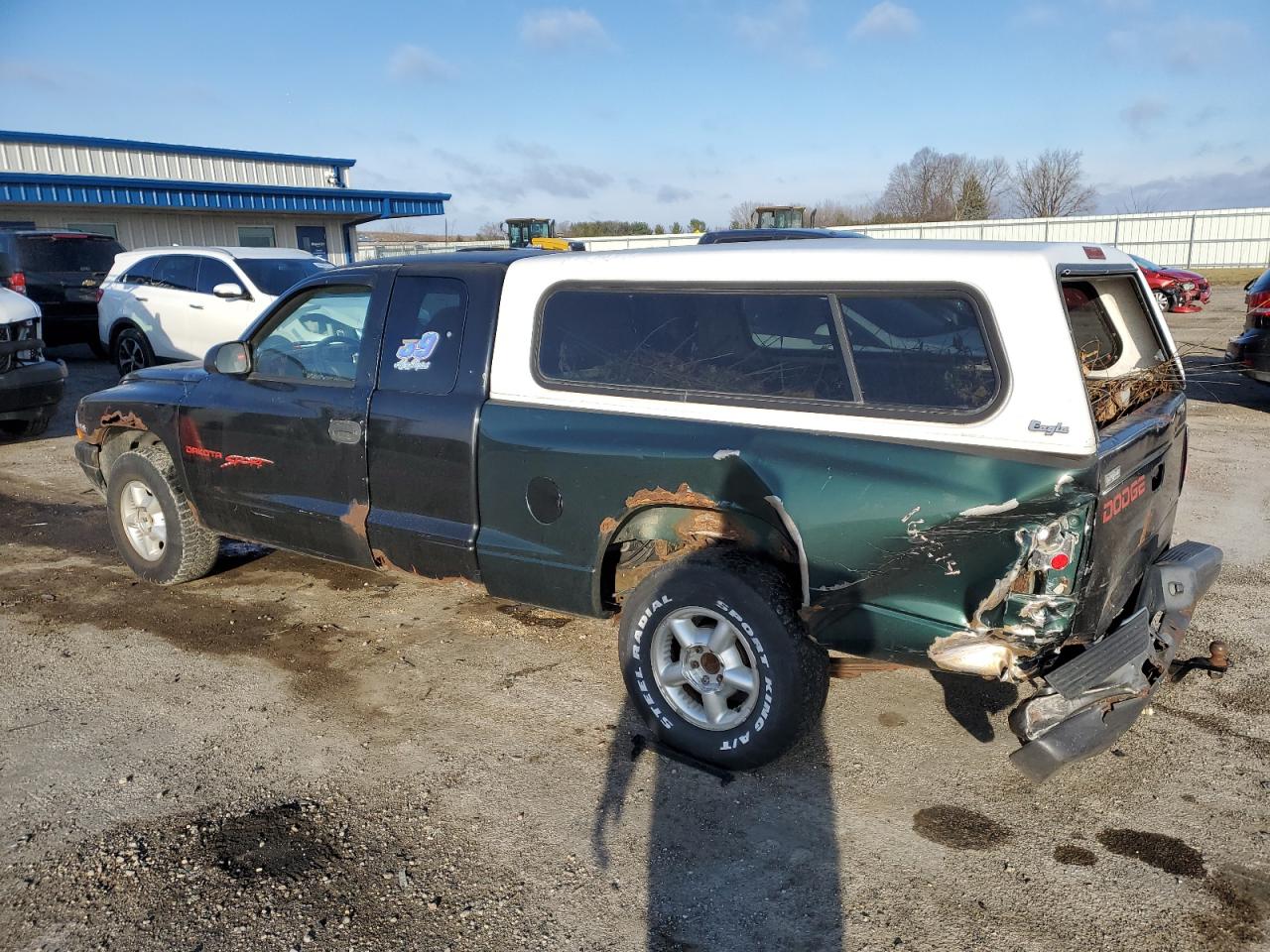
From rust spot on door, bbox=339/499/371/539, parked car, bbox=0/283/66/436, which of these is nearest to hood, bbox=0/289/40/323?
parked car, bbox=0/283/66/436

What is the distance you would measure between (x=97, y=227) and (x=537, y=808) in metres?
21.3

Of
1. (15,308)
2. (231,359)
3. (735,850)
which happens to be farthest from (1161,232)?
(735,850)

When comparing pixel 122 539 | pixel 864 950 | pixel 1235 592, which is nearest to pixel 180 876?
pixel 864 950

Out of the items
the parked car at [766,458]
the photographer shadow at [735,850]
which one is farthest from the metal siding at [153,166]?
the photographer shadow at [735,850]

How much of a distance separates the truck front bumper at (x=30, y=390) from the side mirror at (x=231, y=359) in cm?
530

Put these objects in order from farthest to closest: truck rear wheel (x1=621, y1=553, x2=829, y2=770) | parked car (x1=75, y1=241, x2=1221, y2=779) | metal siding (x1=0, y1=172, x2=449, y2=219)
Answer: metal siding (x1=0, y1=172, x2=449, y2=219), truck rear wheel (x1=621, y1=553, x2=829, y2=770), parked car (x1=75, y1=241, x2=1221, y2=779)

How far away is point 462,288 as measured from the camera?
14.0ft

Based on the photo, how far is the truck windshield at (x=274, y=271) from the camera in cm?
1205

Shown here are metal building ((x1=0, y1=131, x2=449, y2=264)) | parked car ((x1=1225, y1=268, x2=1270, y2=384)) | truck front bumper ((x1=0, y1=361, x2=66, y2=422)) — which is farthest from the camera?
metal building ((x1=0, y1=131, x2=449, y2=264))

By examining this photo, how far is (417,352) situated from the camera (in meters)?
4.36

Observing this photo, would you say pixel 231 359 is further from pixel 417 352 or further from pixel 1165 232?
pixel 1165 232

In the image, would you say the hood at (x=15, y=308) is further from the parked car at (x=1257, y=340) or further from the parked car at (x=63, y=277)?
the parked car at (x=1257, y=340)

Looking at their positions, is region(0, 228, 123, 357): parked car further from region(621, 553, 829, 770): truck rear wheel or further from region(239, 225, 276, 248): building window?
region(621, 553, 829, 770): truck rear wheel

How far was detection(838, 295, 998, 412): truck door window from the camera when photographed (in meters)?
3.06
